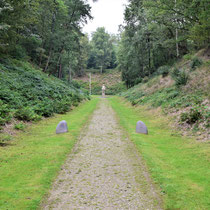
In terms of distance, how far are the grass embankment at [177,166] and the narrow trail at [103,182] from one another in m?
0.34

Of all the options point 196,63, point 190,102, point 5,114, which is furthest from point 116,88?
point 5,114

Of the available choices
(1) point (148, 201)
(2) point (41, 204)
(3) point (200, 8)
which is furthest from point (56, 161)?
(3) point (200, 8)

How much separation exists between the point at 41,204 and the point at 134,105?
1852 centimetres

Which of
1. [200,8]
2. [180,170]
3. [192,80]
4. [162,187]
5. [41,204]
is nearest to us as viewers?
[41,204]

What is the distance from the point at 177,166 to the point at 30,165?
14.7ft

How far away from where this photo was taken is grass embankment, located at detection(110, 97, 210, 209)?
14.4 feet

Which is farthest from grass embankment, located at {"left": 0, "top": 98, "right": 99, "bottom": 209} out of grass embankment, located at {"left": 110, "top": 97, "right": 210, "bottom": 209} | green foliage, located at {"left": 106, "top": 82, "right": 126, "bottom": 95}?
green foliage, located at {"left": 106, "top": 82, "right": 126, "bottom": 95}

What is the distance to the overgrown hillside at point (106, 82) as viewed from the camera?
6075cm

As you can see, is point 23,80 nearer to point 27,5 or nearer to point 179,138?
point 27,5

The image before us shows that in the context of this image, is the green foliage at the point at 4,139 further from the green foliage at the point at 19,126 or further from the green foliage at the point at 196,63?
the green foliage at the point at 196,63

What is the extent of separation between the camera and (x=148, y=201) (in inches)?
171

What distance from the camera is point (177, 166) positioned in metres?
6.19

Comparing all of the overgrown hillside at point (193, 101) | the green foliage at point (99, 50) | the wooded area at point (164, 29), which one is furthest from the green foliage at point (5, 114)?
the green foliage at point (99, 50)

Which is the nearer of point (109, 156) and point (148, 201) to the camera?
point (148, 201)
